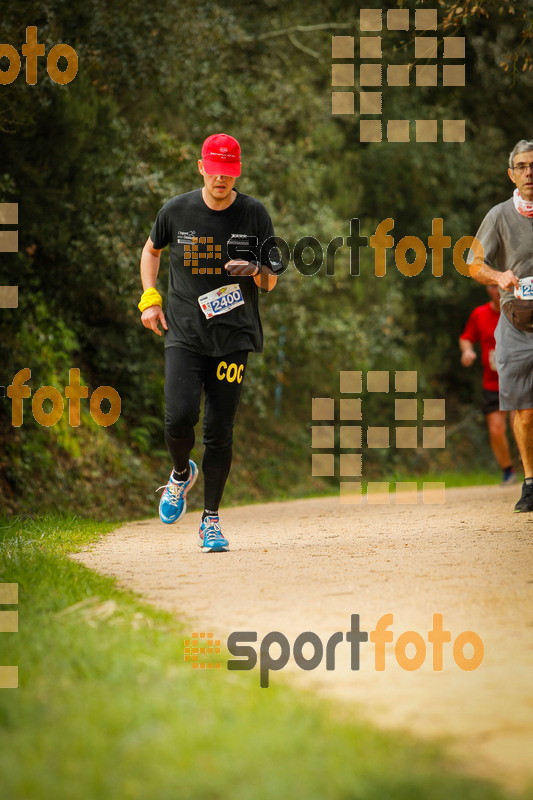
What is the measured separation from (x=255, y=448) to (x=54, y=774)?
14.4 metres

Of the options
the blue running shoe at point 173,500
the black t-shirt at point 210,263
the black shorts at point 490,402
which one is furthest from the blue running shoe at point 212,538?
the black shorts at point 490,402

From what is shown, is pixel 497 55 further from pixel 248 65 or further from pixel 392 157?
pixel 248 65

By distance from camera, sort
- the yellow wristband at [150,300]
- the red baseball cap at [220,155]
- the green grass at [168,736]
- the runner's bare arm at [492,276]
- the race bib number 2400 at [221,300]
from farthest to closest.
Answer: the runner's bare arm at [492,276], the yellow wristband at [150,300], the race bib number 2400 at [221,300], the red baseball cap at [220,155], the green grass at [168,736]

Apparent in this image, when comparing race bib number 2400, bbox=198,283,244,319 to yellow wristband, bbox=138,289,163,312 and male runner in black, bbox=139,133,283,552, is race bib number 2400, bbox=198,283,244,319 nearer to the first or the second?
male runner in black, bbox=139,133,283,552

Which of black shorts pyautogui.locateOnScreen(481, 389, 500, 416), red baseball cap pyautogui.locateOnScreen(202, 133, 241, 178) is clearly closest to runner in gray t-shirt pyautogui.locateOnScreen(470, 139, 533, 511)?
red baseball cap pyautogui.locateOnScreen(202, 133, 241, 178)

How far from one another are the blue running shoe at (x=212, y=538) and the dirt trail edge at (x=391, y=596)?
0.30 feet

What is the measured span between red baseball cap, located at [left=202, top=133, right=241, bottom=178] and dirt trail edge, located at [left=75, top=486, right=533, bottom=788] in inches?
97.0

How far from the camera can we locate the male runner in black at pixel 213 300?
6293mm

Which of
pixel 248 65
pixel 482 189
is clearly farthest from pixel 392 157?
pixel 248 65

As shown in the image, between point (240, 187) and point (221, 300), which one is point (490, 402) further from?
point (221, 300)

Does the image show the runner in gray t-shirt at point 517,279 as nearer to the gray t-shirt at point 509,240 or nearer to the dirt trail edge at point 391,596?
the gray t-shirt at point 509,240

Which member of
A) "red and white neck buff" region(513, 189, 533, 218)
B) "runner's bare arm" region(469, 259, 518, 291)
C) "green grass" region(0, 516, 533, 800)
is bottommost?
"green grass" region(0, 516, 533, 800)

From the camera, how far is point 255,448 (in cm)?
1688

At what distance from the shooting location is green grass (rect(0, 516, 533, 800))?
8.02 ft
